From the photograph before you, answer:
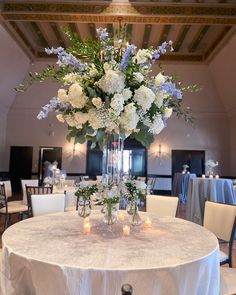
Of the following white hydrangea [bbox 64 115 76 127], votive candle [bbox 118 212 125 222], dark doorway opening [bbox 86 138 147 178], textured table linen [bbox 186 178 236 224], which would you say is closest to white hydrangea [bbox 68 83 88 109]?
white hydrangea [bbox 64 115 76 127]

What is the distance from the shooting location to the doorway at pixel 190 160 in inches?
454

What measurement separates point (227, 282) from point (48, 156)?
1054 centimetres

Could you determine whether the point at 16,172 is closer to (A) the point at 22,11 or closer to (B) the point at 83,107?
(A) the point at 22,11

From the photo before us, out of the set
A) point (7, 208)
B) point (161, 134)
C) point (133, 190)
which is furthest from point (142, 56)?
point (161, 134)

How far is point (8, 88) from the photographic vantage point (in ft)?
33.5

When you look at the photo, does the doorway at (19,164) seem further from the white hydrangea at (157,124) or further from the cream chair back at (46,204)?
the white hydrangea at (157,124)

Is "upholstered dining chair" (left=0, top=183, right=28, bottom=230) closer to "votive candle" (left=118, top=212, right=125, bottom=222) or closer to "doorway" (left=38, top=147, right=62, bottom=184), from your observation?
"votive candle" (left=118, top=212, right=125, bottom=222)

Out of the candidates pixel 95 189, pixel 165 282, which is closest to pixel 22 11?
pixel 95 189

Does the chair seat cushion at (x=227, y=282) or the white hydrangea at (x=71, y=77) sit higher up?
the white hydrangea at (x=71, y=77)

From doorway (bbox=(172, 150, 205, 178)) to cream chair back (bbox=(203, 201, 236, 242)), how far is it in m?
8.91

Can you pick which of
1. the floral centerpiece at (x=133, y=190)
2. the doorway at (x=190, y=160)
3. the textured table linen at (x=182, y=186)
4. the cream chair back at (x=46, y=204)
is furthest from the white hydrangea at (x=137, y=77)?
the doorway at (x=190, y=160)

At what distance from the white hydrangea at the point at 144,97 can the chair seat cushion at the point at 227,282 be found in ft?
4.32

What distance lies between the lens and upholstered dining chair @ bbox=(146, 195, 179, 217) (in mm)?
3035

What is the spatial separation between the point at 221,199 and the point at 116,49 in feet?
13.7
